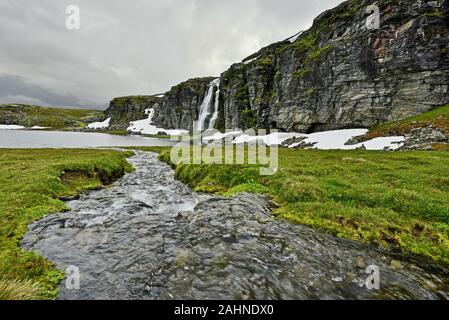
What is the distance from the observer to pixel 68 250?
421 inches

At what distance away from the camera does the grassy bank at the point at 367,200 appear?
1184 cm

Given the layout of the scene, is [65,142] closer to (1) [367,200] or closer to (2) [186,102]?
(2) [186,102]

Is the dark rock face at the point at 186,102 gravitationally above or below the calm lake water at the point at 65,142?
above

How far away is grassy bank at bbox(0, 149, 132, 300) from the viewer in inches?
299

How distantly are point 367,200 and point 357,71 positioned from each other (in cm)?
6669

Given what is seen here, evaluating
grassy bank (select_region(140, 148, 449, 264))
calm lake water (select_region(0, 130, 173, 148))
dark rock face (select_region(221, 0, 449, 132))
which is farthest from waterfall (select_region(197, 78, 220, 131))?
grassy bank (select_region(140, 148, 449, 264))

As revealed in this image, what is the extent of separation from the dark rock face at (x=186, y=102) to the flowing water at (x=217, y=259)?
512 ft

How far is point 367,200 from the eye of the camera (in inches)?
605

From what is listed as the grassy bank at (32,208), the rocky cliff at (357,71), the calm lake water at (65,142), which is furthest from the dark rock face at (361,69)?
the grassy bank at (32,208)

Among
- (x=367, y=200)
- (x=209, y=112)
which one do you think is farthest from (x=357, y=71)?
(x=209, y=112)

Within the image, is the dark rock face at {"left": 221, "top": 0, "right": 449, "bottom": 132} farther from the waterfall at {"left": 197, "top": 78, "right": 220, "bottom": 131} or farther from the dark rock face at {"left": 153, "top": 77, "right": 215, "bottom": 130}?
the dark rock face at {"left": 153, "top": 77, "right": 215, "bottom": 130}

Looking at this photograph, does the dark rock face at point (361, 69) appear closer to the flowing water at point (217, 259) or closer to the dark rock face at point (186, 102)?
the flowing water at point (217, 259)
